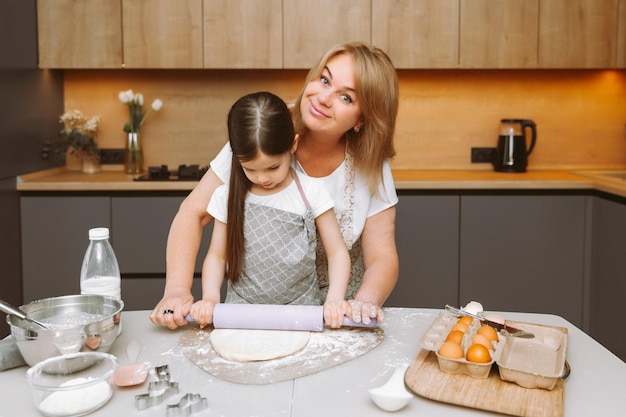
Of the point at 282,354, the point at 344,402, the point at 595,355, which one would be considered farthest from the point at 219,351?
the point at 595,355

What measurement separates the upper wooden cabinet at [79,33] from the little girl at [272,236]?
5.92 ft

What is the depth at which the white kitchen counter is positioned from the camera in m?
0.96

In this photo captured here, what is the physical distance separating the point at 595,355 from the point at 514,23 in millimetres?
2229

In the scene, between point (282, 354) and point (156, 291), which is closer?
point (282, 354)

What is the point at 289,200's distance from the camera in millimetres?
1547

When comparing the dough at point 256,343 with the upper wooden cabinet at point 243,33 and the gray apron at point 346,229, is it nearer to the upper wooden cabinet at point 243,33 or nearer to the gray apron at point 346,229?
the gray apron at point 346,229

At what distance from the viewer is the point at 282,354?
1.13 meters

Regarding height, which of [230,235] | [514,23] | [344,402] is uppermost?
[514,23]

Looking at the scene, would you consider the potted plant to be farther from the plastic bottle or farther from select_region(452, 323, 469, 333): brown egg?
→ select_region(452, 323, 469, 333): brown egg

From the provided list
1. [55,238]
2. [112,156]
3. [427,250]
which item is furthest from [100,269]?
[112,156]

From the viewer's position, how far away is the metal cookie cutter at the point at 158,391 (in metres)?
0.96

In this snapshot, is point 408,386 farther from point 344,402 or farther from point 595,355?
point 595,355

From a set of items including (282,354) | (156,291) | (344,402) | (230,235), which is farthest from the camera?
(156,291)

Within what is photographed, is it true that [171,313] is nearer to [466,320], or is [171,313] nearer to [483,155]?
[466,320]
